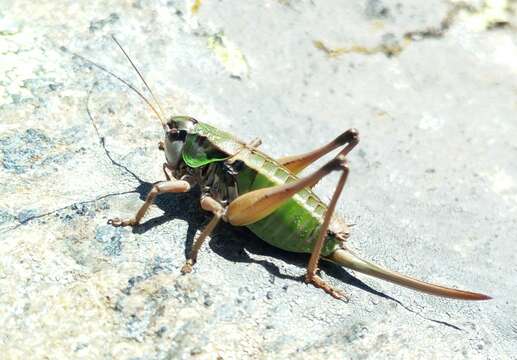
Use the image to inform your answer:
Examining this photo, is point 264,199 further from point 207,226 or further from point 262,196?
point 207,226

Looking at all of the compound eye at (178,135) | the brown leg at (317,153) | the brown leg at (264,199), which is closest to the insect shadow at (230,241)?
the brown leg at (264,199)

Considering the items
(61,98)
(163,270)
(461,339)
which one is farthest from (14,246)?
(461,339)

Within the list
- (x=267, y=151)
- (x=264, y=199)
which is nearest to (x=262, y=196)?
(x=264, y=199)

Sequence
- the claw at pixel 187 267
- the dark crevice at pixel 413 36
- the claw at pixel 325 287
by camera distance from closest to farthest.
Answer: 1. the claw at pixel 187 267
2. the claw at pixel 325 287
3. the dark crevice at pixel 413 36

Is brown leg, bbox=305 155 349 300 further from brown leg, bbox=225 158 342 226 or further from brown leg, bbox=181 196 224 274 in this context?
brown leg, bbox=181 196 224 274

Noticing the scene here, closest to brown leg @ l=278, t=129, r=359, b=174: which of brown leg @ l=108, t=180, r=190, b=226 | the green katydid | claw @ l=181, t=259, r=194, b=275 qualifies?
the green katydid

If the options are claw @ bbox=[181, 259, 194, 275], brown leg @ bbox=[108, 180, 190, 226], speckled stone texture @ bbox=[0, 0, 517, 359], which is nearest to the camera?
speckled stone texture @ bbox=[0, 0, 517, 359]

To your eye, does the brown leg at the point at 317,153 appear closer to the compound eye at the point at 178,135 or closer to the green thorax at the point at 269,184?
the green thorax at the point at 269,184
